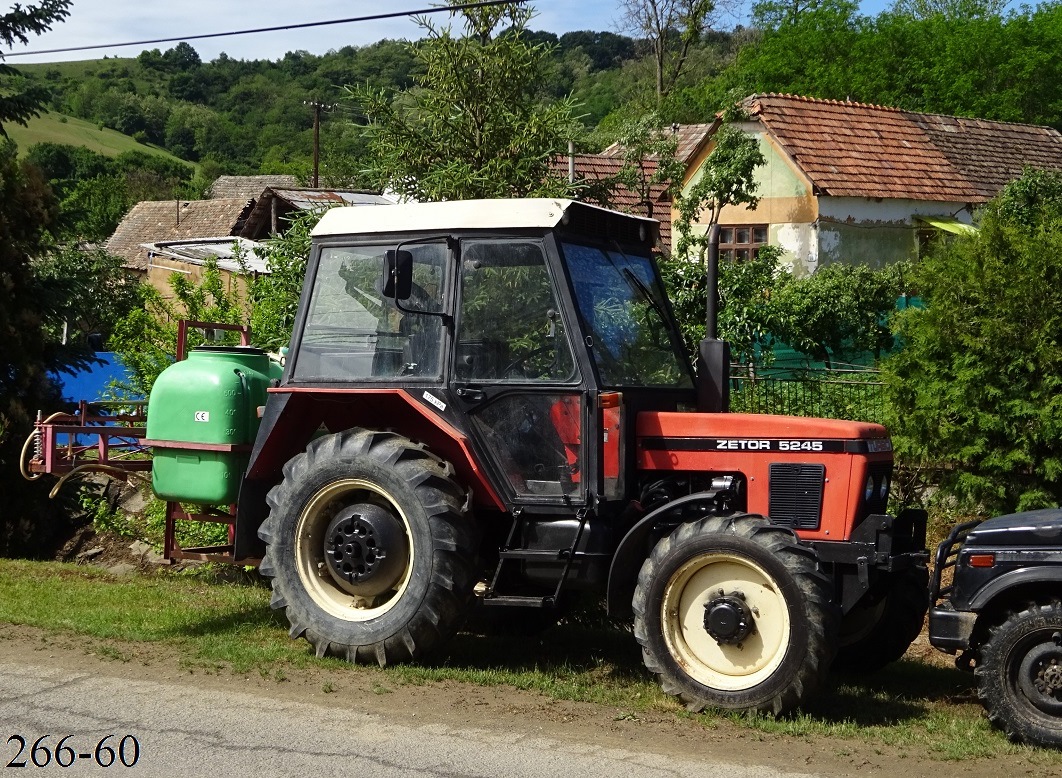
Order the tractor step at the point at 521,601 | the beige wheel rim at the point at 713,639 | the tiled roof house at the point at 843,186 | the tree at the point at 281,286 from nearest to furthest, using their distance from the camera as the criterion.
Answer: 1. the beige wheel rim at the point at 713,639
2. the tractor step at the point at 521,601
3. the tree at the point at 281,286
4. the tiled roof house at the point at 843,186

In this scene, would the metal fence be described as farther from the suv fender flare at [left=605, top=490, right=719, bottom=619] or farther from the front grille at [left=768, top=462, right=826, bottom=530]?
the suv fender flare at [left=605, top=490, right=719, bottom=619]

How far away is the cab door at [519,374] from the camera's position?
6707 mm

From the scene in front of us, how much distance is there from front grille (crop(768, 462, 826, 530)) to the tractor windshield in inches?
36.0

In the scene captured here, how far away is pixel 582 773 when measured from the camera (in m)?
→ 5.20

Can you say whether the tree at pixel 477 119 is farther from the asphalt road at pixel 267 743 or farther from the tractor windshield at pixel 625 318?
the asphalt road at pixel 267 743

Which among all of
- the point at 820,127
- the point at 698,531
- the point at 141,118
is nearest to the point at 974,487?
the point at 698,531

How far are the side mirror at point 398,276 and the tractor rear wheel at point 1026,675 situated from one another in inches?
128

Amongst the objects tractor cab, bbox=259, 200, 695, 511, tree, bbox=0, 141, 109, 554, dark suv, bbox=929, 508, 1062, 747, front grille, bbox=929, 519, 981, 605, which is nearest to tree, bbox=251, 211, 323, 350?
tree, bbox=0, 141, 109, 554

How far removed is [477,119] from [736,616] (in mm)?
6885

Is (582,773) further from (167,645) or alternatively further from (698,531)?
(167,645)

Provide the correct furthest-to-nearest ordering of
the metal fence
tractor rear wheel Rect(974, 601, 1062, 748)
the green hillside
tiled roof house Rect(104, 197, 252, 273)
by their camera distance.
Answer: the green hillside → tiled roof house Rect(104, 197, 252, 273) → the metal fence → tractor rear wheel Rect(974, 601, 1062, 748)

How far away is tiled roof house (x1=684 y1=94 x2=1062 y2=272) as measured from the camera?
955 inches

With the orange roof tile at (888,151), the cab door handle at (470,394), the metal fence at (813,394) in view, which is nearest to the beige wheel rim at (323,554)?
the cab door handle at (470,394)

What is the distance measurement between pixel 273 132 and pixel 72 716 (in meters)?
101
